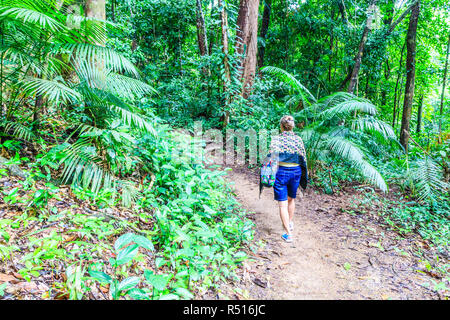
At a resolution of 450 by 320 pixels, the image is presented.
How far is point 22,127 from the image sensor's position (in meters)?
3.48

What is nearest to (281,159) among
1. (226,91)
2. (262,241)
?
(262,241)

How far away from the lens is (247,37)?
26.5ft

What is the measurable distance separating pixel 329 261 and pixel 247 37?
7072mm

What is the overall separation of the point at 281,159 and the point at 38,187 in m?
3.09

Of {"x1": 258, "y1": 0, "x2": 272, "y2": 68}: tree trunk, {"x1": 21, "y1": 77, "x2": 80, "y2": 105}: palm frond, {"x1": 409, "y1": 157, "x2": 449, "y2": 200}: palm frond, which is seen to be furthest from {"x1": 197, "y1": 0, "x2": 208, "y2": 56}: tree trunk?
{"x1": 409, "y1": 157, "x2": 449, "y2": 200}: palm frond

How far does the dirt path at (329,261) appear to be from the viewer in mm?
2754

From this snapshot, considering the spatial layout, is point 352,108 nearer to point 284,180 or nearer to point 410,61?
point 284,180

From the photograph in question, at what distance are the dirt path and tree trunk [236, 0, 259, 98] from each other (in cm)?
467

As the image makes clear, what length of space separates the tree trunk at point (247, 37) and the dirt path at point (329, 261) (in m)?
4.67

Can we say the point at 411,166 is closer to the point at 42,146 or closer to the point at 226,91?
the point at 226,91

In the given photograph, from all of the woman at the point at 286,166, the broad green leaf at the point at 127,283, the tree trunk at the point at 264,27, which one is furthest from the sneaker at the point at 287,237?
the tree trunk at the point at 264,27

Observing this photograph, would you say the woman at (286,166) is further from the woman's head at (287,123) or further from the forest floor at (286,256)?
the forest floor at (286,256)

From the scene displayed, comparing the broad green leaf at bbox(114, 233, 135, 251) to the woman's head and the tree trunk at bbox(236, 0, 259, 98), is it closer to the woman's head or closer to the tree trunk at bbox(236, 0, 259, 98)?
the woman's head

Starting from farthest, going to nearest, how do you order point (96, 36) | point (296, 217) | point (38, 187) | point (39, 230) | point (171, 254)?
point (296, 217)
point (96, 36)
point (38, 187)
point (171, 254)
point (39, 230)
